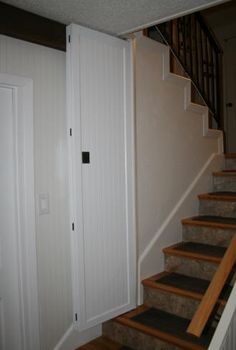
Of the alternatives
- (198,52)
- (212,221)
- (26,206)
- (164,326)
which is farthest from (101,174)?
(198,52)

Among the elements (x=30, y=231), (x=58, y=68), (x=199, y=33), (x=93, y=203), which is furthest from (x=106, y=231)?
(x=199, y=33)

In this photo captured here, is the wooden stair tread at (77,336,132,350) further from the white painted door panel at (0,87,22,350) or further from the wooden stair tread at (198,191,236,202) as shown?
the wooden stair tread at (198,191,236,202)

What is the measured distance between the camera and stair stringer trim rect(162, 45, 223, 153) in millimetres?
3229

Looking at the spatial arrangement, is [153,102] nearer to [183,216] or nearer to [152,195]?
[152,195]

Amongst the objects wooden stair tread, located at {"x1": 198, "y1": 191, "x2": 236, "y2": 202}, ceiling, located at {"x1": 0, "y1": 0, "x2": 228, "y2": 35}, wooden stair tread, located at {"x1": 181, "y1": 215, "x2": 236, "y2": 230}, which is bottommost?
wooden stair tread, located at {"x1": 181, "y1": 215, "x2": 236, "y2": 230}

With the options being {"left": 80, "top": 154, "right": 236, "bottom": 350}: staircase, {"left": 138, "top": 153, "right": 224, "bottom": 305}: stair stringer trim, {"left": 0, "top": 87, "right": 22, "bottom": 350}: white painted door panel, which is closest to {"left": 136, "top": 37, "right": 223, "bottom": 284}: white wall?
{"left": 138, "top": 153, "right": 224, "bottom": 305}: stair stringer trim

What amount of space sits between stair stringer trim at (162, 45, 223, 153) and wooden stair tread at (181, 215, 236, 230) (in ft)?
3.14

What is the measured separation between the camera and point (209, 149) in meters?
3.87

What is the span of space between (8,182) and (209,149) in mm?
2452

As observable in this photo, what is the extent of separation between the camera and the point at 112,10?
81.4 inches

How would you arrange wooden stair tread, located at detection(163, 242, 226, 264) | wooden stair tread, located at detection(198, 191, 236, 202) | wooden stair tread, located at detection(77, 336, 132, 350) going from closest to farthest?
wooden stair tread, located at detection(77, 336, 132, 350) → wooden stair tread, located at detection(163, 242, 226, 264) → wooden stair tread, located at detection(198, 191, 236, 202)

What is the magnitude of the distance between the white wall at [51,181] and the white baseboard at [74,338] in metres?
0.05

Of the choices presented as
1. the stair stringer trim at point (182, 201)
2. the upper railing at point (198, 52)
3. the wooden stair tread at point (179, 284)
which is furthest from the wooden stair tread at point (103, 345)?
the upper railing at point (198, 52)

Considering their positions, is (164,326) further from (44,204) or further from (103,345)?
(44,204)
